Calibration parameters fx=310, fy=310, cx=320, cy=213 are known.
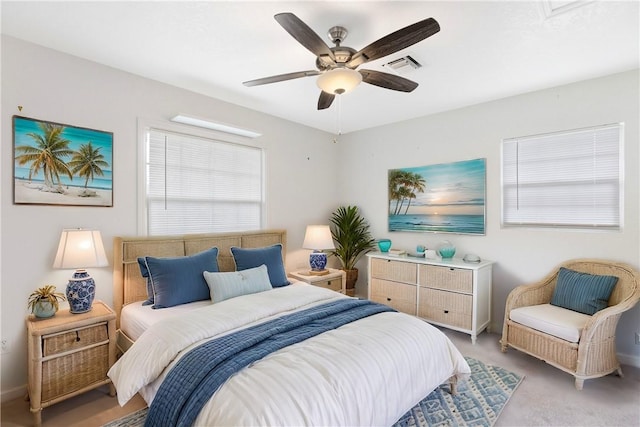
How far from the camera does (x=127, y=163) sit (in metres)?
2.88

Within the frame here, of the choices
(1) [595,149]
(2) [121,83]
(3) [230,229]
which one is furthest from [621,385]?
(2) [121,83]

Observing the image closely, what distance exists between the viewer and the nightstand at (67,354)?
204 centimetres

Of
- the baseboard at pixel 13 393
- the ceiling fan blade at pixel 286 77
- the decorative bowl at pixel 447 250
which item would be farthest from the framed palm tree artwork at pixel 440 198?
the baseboard at pixel 13 393

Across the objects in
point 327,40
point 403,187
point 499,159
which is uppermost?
point 327,40

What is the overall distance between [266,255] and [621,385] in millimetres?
3277

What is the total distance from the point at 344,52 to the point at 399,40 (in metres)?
0.38

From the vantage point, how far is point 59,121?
250cm

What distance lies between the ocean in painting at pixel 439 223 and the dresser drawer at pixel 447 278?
61cm

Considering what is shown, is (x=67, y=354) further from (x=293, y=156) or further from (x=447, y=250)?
(x=447, y=250)

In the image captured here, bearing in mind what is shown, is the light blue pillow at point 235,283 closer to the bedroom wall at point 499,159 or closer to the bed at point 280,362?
the bed at point 280,362

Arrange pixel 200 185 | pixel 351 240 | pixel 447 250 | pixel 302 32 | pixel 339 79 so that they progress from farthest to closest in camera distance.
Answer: pixel 351 240, pixel 447 250, pixel 200 185, pixel 339 79, pixel 302 32

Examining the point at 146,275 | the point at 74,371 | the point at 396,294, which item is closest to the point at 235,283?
the point at 146,275

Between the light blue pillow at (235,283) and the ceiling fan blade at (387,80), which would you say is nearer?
the ceiling fan blade at (387,80)

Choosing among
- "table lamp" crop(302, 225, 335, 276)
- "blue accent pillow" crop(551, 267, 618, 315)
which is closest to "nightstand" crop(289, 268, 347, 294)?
"table lamp" crop(302, 225, 335, 276)
